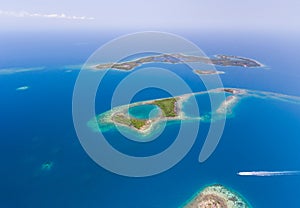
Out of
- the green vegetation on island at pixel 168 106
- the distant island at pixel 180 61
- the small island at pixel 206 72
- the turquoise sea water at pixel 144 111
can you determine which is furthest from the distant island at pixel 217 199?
the distant island at pixel 180 61

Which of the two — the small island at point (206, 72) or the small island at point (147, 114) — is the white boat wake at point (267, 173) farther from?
the small island at point (206, 72)

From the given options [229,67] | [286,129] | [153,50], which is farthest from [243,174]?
[153,50]

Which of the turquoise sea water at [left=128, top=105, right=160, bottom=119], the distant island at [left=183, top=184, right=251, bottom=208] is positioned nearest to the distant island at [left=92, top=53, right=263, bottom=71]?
the turquoise sea water at [left=128, top=105, right=160, bottom=119]

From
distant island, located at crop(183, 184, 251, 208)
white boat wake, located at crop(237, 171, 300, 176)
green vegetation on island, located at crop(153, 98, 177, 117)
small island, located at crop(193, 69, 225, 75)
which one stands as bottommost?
distant island, located at crop(183, 184, 251, 208)

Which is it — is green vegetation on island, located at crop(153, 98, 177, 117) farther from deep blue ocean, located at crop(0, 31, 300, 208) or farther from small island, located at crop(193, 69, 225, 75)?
small island, located at crop(193, 69, 225, 75)

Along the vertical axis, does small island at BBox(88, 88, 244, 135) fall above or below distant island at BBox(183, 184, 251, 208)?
above

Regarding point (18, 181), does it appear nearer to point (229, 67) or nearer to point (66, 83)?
point (66, 83)
